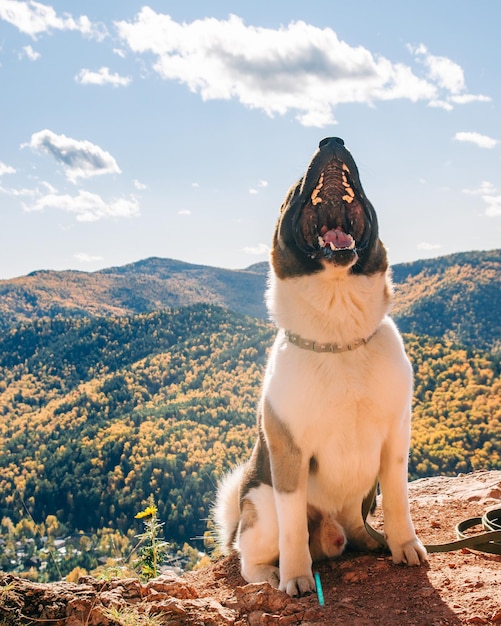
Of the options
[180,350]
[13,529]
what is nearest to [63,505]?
[13,529]

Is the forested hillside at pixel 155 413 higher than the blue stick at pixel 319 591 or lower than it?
lower

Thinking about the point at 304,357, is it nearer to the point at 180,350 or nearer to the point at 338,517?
the point at 338,517

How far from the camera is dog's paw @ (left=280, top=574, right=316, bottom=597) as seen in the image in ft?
11.6

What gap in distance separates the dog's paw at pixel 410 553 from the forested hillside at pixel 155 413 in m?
24.6

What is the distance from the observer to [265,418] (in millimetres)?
3803

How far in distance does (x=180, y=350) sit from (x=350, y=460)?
154 m

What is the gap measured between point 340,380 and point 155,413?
111m

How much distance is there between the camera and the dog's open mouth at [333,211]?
12.1 feet

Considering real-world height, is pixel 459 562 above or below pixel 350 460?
below

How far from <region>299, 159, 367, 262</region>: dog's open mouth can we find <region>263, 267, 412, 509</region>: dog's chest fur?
0.25 m

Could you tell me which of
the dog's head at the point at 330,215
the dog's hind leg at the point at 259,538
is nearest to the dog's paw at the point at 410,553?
the dog's hind leg at the point at 259,538

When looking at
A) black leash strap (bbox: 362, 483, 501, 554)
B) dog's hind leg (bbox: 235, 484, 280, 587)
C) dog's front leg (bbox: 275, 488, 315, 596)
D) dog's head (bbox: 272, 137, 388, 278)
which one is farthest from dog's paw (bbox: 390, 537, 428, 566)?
dog's head (bbox: 272, 137, 388, 278)

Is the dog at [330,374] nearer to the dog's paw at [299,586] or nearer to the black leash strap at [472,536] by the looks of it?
the dog's paw at [299,586]

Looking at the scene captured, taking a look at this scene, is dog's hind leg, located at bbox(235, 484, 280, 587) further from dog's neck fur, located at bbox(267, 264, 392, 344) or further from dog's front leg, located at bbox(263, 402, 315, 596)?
dog's neck fur, located at bbox(267, 264, 392, 344)
